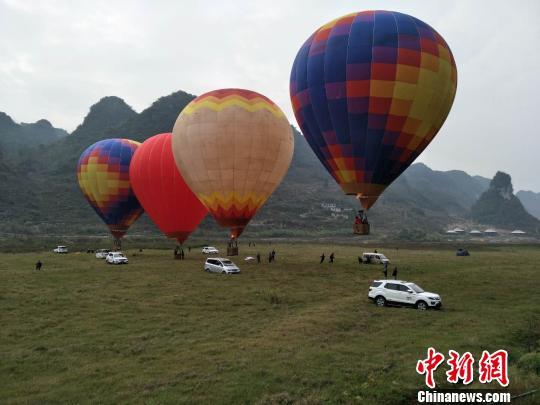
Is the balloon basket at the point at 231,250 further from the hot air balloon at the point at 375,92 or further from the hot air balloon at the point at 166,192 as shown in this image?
the hot air balloon at the point at 375,92

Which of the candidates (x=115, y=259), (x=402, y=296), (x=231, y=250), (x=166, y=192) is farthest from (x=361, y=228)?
(x=115, y=259)

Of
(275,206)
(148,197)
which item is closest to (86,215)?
(275,206)

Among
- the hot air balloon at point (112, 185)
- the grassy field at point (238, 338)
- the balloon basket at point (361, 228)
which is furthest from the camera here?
the hot air balloon at point (112, 185)

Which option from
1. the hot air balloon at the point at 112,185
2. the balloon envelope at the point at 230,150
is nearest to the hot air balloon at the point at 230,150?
the balloon envelope at the point at 230,150

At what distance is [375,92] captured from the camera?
28844mm

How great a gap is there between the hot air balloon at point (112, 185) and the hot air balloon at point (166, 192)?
9.84 meters

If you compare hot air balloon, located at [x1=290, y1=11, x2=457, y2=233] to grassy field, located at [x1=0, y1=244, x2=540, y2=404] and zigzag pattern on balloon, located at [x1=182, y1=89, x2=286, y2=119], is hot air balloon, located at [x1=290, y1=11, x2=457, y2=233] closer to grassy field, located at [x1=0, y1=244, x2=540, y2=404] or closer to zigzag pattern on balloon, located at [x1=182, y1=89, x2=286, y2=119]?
zigzag pattern on balloon, located at [x1=182, y1=89, x2=286, y2=119]

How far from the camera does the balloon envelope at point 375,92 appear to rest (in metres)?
28.8

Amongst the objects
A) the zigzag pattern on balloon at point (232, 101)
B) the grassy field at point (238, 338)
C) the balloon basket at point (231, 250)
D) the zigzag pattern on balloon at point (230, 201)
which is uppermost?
the zigzag pattern on balloon at point (232, 101)

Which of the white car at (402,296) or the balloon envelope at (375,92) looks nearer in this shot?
the white car at (402,296)

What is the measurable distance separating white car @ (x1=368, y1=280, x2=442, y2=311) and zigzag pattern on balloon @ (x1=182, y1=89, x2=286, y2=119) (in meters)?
20.6

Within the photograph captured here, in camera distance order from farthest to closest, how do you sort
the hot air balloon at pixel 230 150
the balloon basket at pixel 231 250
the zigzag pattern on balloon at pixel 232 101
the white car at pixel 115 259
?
the white car at pixel 115 259
the balloon basket at pixel 231 250
the zigzag pattern on balloon at pixel 232 101
the hot air balloon at pixel 230 150

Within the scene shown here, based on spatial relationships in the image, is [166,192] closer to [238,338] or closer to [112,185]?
[112,185]

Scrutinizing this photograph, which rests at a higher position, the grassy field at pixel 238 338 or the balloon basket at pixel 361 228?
the balloon basket at pixel 361 228
